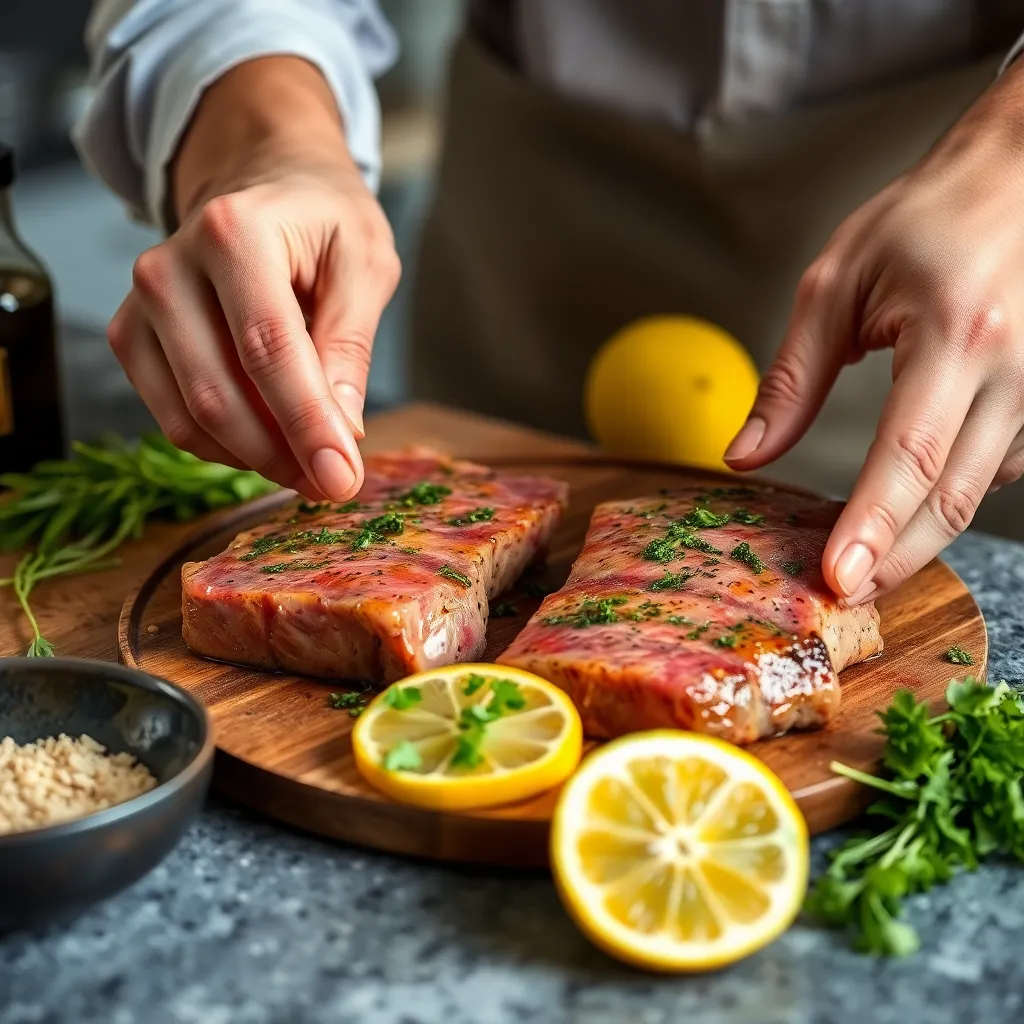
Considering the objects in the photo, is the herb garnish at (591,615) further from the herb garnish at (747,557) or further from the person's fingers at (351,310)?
the person's fingers at (351,310)

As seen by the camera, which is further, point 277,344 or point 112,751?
point 277,344

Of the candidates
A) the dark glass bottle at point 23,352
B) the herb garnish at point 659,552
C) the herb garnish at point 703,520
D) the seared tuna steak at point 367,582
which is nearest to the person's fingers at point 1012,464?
the herb garnish at point 703,520

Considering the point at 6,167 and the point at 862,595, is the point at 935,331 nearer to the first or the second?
the point at 862,595

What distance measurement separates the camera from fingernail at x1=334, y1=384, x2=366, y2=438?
2541 mm

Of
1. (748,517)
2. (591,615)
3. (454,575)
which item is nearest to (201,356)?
(454,575)

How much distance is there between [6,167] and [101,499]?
772 mm

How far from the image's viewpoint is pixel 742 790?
71.4 inches

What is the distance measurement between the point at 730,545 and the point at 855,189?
1.56 metres

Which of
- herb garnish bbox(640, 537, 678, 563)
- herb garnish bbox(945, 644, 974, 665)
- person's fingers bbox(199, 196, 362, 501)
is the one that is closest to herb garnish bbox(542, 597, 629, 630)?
herb garnish bbox(640, 537, 678, 563)

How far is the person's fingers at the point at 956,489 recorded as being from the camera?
237cm

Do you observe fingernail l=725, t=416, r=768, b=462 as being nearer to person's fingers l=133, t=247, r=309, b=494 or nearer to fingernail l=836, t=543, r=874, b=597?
fingernail l=836, t=543, r=874, b=597

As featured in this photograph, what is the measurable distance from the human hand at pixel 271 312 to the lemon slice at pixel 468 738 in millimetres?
514

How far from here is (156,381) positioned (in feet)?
8.54

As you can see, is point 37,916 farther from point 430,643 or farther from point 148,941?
point 430,643
